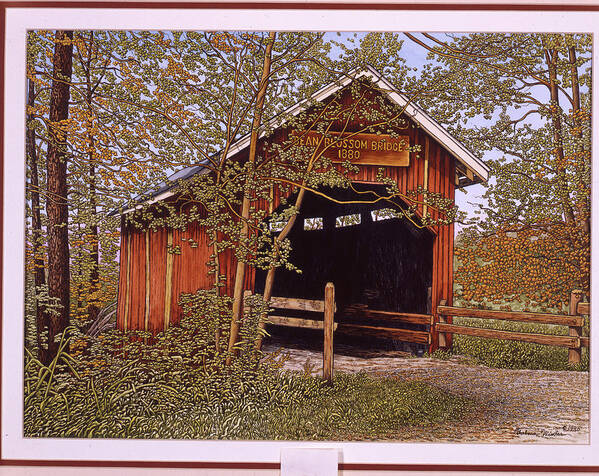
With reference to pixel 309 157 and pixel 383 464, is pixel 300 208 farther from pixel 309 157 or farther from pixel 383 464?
pixel 383 464

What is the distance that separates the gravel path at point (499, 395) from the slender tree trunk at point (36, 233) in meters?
1.61

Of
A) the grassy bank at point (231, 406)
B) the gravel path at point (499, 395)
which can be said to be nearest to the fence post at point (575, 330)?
the gravel path at point (499, 395)

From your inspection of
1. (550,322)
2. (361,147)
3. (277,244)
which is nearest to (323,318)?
(277,244)

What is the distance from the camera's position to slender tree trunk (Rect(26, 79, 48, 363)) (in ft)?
7.98

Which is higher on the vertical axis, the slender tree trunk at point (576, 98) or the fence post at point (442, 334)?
the slender tree trunk at point (576, 98)

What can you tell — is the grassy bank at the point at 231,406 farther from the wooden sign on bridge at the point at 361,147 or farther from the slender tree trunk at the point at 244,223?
the wooden sign on bridge at the point at 361,147

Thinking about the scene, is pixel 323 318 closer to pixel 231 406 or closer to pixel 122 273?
pixel 231 406

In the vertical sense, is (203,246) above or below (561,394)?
above

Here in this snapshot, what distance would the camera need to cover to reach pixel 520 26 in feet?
7.89

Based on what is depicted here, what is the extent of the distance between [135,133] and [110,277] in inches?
42.1

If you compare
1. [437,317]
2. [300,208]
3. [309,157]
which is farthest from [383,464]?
[309,157]
